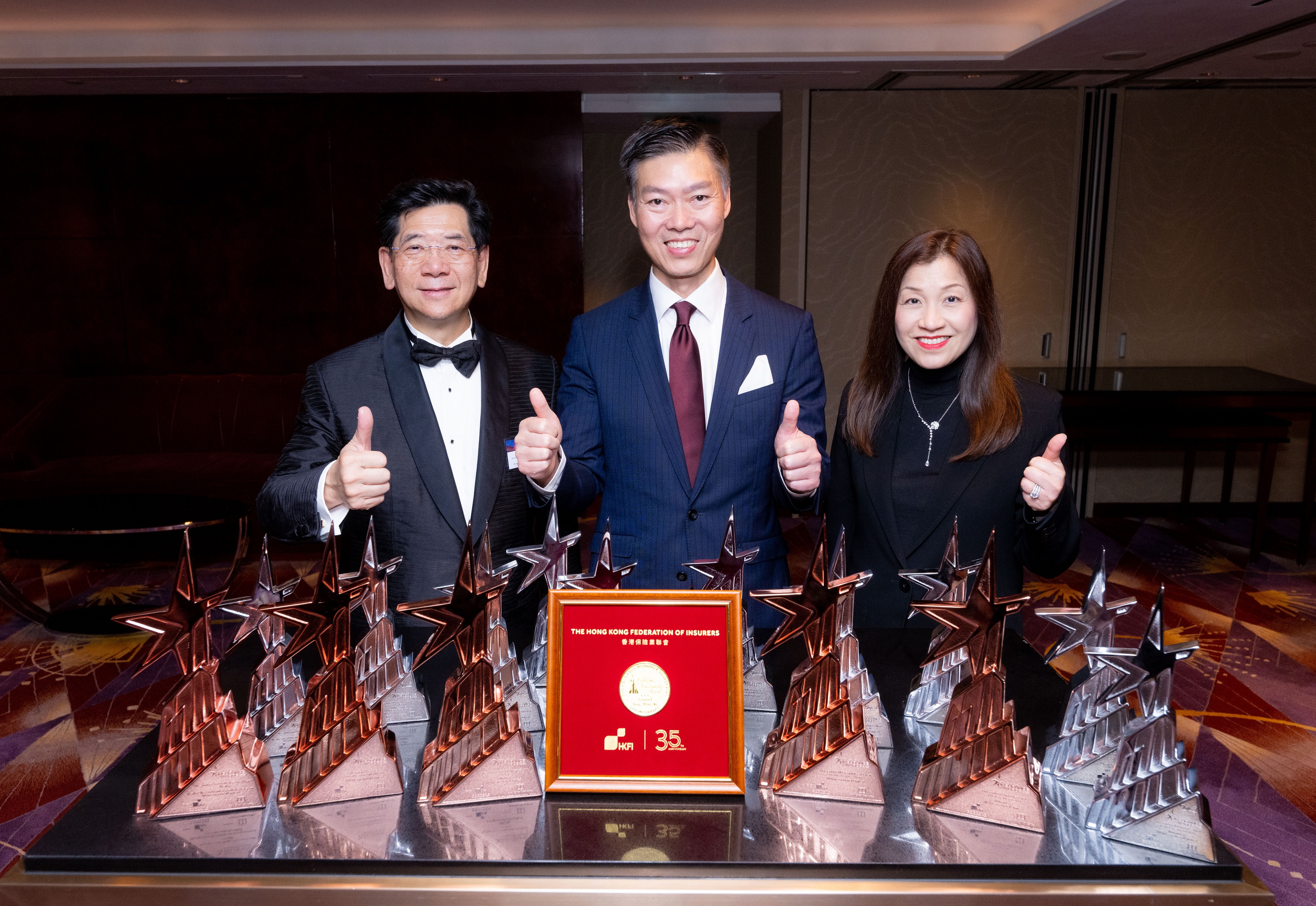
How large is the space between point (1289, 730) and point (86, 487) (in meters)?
6.27

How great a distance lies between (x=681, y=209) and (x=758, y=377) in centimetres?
41

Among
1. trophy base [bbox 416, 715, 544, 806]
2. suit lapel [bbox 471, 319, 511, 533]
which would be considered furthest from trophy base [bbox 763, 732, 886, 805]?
suit lapel [bbox 471, 319, 511, 533]

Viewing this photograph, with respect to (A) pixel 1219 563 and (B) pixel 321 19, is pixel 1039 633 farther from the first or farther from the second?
(B) pixel 321 19

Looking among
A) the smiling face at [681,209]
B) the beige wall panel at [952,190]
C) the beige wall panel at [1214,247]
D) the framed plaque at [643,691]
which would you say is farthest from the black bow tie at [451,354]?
the beige wall panel at [1214,247]

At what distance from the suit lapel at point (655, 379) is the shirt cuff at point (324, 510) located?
70 cm

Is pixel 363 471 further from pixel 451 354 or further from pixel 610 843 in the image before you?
pixel 610 843

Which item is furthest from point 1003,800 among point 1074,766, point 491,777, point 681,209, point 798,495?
point 681,209

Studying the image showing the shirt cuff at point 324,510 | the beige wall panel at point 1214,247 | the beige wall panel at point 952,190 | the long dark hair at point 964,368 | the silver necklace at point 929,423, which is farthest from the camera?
the beige wall panel at point 952,190

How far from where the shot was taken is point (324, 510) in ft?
6.10

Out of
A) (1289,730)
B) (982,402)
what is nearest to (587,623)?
(982,402)

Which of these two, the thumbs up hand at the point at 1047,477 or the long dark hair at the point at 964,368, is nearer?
the thumbs up hand at the point at 1047,477

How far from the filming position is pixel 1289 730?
11.6 ft

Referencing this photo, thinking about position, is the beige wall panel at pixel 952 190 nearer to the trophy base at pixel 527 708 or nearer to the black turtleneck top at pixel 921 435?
the black turtleneck top at pixel 921 435

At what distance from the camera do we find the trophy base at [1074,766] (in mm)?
1275
